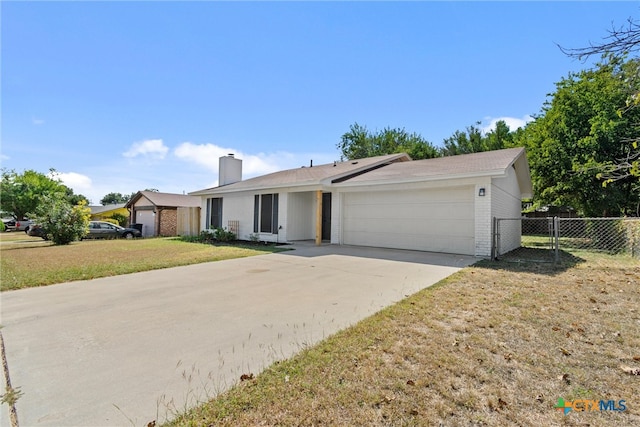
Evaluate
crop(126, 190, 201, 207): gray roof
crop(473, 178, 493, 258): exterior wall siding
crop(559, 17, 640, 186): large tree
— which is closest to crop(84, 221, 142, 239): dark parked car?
crop(126, 190, 201, 207): gray roof

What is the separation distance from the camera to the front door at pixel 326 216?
1420cm

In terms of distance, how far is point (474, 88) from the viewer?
13.8m

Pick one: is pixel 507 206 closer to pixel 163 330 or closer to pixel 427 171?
pixel 427 171

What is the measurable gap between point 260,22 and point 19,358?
9683mm

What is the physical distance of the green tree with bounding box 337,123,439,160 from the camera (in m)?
A: 37.2

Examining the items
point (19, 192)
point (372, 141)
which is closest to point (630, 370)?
point (372, 141)

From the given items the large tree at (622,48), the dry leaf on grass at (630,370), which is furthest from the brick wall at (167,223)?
the dry leaf on grass at (630,370)

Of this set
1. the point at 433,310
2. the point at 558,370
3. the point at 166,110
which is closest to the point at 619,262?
the point at 433,310

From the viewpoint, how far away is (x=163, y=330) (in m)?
3.79

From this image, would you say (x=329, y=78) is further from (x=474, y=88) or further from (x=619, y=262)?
(x=619, y=262)

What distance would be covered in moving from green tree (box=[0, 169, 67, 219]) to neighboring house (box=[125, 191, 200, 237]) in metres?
15.9

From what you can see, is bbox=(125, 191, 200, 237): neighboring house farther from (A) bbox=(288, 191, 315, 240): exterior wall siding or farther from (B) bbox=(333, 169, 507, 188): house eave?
(B) bbox=(333, 169, 507, 188): house eave

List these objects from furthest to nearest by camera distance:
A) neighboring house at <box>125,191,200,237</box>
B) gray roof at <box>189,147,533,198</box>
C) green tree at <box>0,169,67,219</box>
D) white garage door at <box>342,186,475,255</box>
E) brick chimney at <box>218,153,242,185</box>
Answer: green tree at <box>0,169,67,219</box>
neighboring house at <box>125,191,200,237</box>
brick chimney at <box>218,153,242,185</box>
white garage door at <box>342,186,475,255</box>
gray roof at <box>189,147,533,198</box>

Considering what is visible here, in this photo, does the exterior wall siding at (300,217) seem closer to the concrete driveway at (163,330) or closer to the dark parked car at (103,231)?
the concrete driveway at (163,330)
